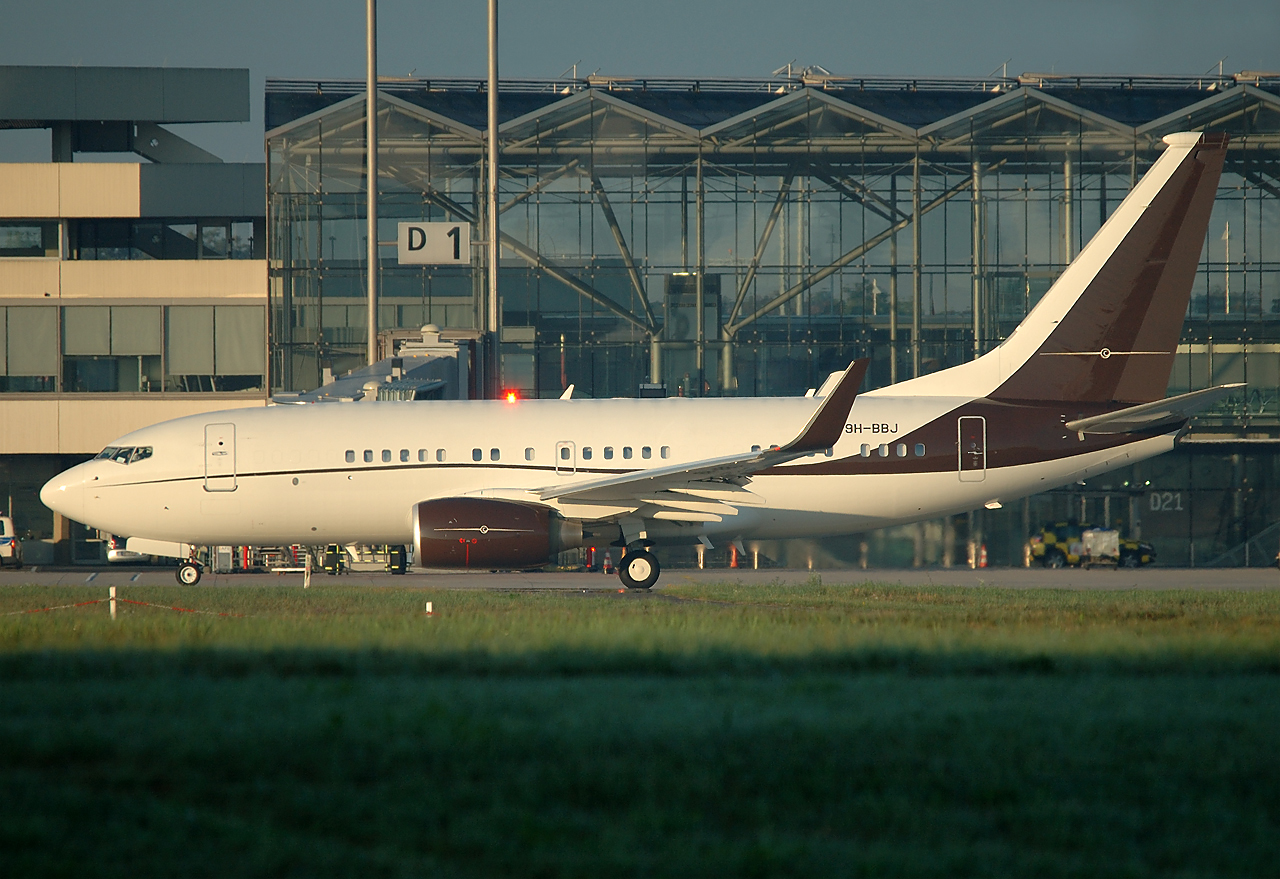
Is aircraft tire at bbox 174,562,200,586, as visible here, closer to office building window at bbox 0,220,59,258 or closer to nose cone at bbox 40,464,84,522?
nose cone at bbox 40,464,84,522

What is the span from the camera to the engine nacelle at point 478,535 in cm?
2273

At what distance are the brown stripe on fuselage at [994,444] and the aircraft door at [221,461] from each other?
10598 mm

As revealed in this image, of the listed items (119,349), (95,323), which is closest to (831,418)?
(119,349)

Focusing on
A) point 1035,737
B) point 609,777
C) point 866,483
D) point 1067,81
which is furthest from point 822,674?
point 1067,81

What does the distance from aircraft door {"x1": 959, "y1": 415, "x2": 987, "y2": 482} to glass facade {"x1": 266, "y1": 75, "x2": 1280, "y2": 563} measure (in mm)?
21878

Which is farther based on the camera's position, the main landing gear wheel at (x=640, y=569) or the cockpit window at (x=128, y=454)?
the cockpit window at (x=128, y=454)

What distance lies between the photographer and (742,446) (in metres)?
24.8

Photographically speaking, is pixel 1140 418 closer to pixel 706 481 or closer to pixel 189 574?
pixel 706 481

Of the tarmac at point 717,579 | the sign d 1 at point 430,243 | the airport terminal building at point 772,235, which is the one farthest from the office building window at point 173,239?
the tarmac at point 717,579

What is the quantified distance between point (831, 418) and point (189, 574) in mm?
13837

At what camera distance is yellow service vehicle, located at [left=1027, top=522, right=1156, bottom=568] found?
41.2 meters

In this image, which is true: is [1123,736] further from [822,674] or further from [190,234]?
[190,234]

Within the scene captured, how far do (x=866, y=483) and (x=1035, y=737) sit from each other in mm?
17175

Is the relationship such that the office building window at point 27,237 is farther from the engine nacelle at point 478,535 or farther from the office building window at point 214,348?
the engine nacelle at point 478,535
